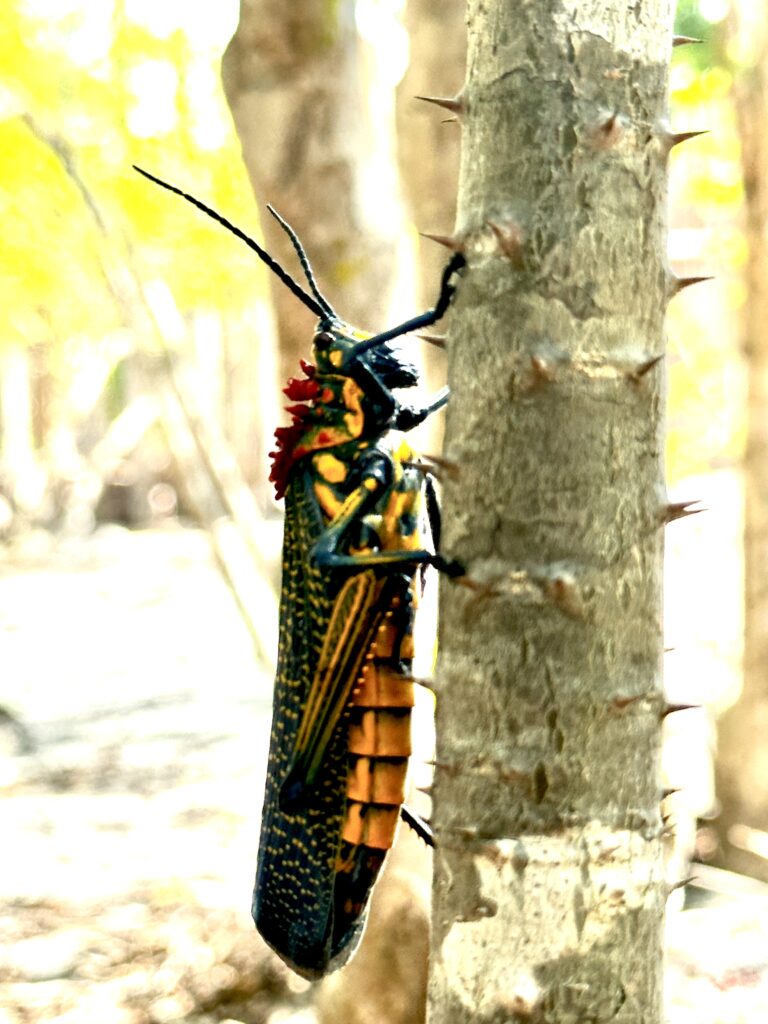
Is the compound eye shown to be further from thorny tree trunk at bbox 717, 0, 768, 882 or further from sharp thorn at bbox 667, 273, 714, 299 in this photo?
thorny tree trunk at bbox 717, 0, 768, 882

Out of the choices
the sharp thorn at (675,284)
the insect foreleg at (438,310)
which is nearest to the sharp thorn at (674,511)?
the sharp thorn at (675,284)

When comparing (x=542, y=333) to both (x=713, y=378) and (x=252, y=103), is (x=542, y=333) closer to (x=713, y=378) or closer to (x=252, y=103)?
(x=252, y=103)

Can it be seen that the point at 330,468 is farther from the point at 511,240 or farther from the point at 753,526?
the point at 753,526

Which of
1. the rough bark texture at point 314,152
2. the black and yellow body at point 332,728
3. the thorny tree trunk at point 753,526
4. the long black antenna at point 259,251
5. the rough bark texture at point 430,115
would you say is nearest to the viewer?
the long black antenna at point 259,251

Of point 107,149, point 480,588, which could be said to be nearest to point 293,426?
point 480,588

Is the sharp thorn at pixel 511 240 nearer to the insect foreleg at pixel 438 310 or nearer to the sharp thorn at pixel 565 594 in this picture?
the insect foreleg at pixel 438 310
